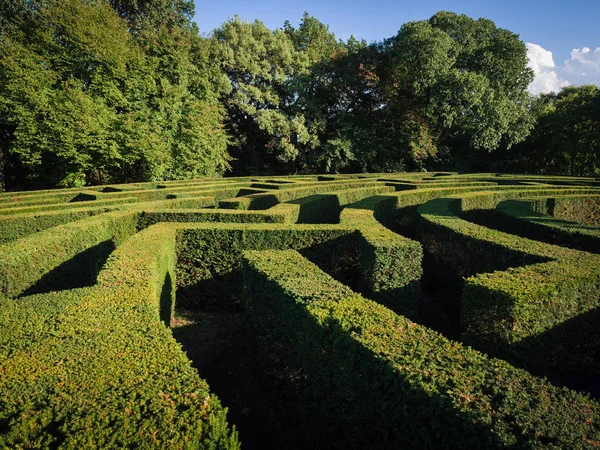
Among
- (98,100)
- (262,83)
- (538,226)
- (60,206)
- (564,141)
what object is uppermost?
(262,83)

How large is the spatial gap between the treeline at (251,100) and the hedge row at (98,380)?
792 inches

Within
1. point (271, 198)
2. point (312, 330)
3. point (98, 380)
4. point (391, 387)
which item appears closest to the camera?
point (98, 380)

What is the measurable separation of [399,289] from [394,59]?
26713mm

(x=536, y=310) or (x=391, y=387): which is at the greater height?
(x=391, y=387)

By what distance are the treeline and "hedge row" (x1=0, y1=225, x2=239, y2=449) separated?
2012cm

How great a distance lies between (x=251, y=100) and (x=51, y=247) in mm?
27220

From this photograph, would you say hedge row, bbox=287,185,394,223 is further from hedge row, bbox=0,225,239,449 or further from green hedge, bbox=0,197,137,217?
hedge row, bbox=0,225,239,449

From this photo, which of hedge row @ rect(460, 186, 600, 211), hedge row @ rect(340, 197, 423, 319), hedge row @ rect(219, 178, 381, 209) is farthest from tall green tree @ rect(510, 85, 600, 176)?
hedge row @ rect(340, 197, 423, 319)

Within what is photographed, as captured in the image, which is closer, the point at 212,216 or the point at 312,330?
the point at 312,330

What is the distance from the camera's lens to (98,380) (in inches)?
119

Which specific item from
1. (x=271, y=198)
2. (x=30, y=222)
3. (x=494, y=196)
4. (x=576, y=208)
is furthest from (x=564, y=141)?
(x=30, y=222)

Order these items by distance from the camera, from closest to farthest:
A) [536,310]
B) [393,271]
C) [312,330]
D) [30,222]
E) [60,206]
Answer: [312,330] < [536,310] < [393,271] < [30,222] < [60,206]

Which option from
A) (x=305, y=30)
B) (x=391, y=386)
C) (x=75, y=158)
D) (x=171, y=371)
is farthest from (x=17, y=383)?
(x=305, y=30)

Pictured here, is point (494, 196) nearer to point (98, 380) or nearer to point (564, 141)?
point (98, 380)
